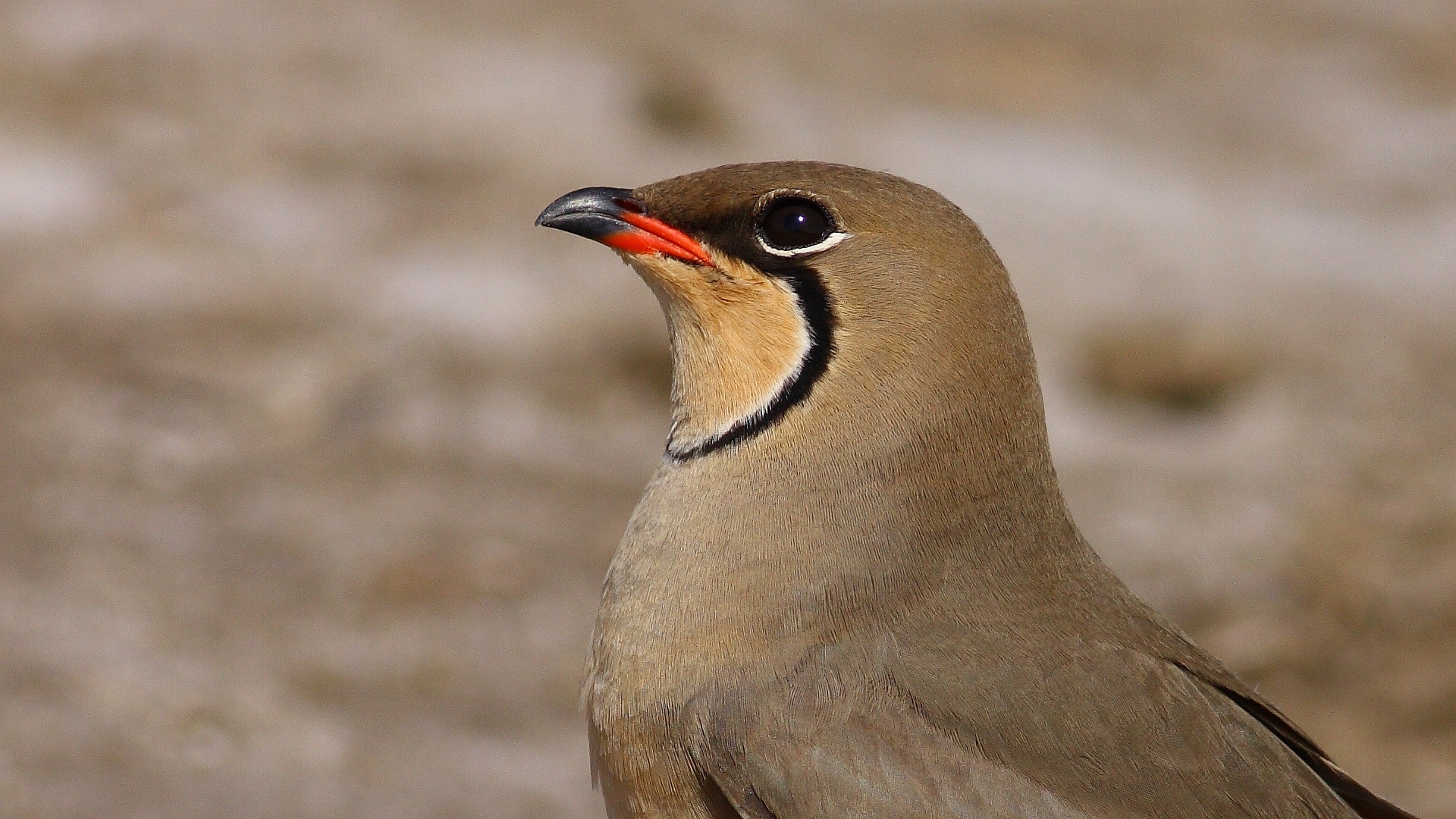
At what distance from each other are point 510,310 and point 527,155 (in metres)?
0.87

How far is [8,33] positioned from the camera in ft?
26.5

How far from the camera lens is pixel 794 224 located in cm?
325

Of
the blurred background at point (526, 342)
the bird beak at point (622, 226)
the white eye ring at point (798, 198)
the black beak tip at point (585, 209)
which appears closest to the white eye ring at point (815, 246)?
the white eye ring at point (798, 198)

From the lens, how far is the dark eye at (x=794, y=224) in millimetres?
3246

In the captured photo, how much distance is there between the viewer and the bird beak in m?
3.32

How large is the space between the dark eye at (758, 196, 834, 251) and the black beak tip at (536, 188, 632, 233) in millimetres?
311

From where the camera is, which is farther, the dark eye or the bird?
the dark eye

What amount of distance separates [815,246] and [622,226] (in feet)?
1.31

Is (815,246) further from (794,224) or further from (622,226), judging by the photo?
(622,226)

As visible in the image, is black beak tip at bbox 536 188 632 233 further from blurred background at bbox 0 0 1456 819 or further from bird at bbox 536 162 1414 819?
blurred background at bbox 0 0 1456 819

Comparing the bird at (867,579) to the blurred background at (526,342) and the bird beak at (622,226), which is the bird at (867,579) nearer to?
the bird beak at (622,226)

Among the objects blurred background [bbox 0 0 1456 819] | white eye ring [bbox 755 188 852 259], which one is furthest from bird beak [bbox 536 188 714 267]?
blurred background [bbox 0 0 1456 819]

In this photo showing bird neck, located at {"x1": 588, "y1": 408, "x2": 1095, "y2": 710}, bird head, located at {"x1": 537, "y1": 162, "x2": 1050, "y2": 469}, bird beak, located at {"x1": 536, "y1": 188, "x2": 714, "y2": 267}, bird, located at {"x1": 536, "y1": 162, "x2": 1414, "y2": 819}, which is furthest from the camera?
bird beak, located at {"x1": 536, "y1": 188, "x2": 714, "y2": 267}

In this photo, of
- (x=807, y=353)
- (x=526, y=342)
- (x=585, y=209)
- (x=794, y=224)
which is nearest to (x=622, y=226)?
(x=585, y=209)
